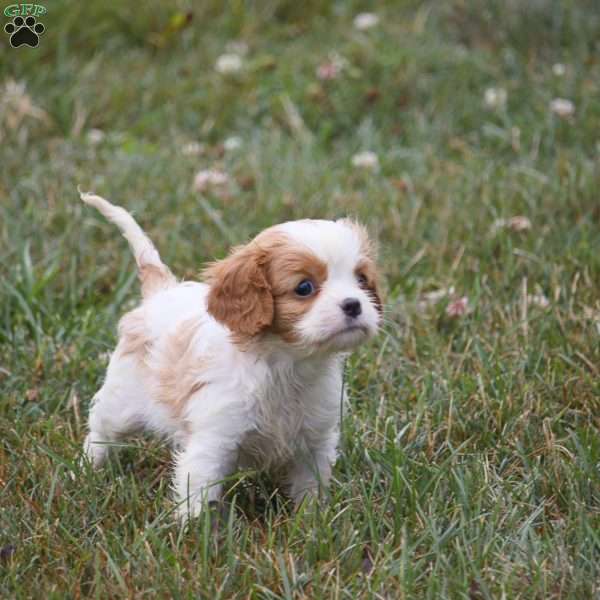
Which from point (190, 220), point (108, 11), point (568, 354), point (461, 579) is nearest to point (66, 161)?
point (190, 220)

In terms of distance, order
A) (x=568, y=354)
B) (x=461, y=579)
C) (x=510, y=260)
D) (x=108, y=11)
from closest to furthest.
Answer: (x=461, y=579)
(x=568, y=354)
(x=510, y=260)
(x=108, y=11)

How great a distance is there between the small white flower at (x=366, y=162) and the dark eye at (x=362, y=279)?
3239 mm

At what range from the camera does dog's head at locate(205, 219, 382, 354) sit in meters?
3.24

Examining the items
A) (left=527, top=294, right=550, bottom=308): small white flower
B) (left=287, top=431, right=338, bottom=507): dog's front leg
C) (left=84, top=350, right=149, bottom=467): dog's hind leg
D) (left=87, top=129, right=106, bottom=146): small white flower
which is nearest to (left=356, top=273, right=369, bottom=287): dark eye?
(left=287, top=431, right=338, bottom=507): dog's front leg

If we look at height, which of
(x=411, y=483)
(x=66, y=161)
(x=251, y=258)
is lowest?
(x=66, y=161)

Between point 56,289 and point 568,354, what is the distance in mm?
2499

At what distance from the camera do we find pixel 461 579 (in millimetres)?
3016

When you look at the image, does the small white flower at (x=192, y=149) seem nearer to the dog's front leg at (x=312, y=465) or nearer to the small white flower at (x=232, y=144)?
the small white flower at (x=232, y=144)

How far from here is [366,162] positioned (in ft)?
21.8

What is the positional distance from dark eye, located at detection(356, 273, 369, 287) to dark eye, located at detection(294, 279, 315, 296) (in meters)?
0.19

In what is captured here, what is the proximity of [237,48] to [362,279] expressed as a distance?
5311 mm

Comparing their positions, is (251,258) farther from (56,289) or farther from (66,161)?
(66,161)

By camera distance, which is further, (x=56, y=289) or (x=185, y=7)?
(x=185, y=7)

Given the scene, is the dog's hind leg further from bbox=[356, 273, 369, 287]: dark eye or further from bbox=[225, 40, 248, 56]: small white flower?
bbox=[225, 40, 248, 56]: small white flower
